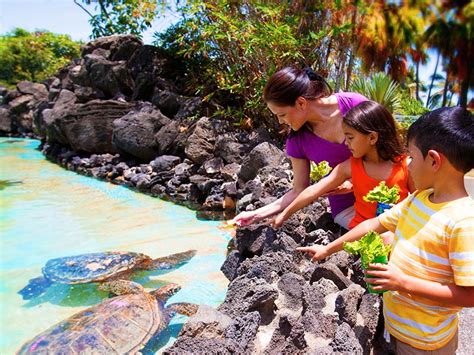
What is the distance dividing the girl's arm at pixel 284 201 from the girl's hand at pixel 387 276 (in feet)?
3.95

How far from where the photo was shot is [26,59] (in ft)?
73.5

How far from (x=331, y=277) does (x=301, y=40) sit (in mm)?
5705

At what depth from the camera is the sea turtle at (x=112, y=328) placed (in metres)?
2.43

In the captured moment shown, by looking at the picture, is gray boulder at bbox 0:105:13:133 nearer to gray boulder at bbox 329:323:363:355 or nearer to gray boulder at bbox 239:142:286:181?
gray boulder at bbox 239:142:286:181

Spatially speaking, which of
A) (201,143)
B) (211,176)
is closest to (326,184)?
(211,176)

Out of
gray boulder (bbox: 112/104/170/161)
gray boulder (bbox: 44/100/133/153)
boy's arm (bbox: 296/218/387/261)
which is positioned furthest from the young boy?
gray boulder (bbox: 44/100/133/153)

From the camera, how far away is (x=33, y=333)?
3.00 metres

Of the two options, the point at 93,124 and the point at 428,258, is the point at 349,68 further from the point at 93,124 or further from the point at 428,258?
the point at 428,258

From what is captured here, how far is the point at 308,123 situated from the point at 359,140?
23.0 inches

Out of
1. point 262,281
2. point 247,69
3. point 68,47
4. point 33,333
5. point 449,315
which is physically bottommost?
point 33,333

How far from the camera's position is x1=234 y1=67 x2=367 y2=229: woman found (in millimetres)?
2281

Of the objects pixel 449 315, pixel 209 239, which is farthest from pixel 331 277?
pixel 209 239

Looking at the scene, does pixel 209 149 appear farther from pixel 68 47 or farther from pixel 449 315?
pixel 68 47

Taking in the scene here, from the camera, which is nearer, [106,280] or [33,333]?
[33,333]
